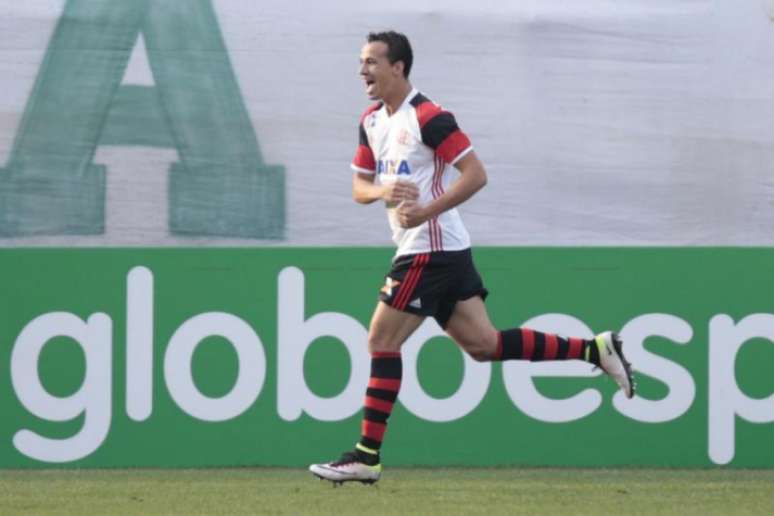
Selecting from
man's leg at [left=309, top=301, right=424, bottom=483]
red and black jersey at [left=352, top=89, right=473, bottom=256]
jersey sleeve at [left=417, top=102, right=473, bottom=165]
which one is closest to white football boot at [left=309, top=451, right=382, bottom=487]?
man's leg at [left=309, top=301, right=424, bottom=483]

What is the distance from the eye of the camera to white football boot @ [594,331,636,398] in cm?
752

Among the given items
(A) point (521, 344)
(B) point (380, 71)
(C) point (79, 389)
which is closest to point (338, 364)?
(C) point (79, 389)

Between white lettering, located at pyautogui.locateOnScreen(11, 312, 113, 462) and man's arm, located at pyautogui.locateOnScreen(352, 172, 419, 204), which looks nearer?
man's arm, located at pyautogui.locateOnScreen(352, 172, 419, 204)

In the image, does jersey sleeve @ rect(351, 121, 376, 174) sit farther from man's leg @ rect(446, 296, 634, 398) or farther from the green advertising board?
the green advertising board

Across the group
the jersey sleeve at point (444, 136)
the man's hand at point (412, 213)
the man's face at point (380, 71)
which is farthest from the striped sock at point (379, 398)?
the man's face at point (380, 71)

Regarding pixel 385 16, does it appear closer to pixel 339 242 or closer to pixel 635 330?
pixel 339 242

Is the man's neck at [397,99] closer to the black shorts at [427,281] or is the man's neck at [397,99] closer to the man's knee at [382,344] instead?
the black shorts at [427,281]

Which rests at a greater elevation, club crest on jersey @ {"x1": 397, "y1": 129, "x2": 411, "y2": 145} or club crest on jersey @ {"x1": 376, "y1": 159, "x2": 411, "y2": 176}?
club crest on jersey @ {"x1": 397, "y1": 129, "x2": 411, "y2": 145}

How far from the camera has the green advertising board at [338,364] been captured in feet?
29.1

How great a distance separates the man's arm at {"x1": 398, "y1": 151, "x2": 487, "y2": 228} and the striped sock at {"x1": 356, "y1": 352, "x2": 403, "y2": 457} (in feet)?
1.89

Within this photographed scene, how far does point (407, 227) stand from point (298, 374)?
2.13m

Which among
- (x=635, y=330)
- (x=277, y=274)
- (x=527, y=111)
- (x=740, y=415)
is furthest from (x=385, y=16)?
(x=740, y=415)

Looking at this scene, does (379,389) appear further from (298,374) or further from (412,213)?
(298,374)

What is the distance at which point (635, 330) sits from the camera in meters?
8.95
